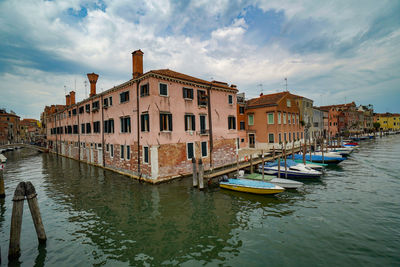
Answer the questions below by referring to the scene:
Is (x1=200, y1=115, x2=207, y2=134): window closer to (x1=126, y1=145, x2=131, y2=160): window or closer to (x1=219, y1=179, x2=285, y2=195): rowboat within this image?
(x1=219, y1=179, x2=285, y2=195): rowboat

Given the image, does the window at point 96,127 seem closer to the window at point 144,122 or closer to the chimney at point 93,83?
the chimney at point 93,83

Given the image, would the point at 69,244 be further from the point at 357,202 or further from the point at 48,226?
Answer: the point at 357,202

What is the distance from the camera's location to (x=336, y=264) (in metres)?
6.82

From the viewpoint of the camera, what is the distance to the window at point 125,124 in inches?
742

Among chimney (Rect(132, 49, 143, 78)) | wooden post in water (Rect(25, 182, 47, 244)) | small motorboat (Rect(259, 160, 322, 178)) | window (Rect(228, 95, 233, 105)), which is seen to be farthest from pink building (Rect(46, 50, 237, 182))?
wooden post in water (Rect(25, 182, 47, 244))

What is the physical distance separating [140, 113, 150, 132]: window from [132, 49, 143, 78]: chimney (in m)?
4.46

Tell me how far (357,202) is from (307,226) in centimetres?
548

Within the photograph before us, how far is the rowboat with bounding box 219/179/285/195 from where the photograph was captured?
13.2 metres

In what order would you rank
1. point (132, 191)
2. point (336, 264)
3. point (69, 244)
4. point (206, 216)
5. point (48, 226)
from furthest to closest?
point (132, 191) → point (206, 216) → point (48, 226) → point (69, 244) → point (336, 264)

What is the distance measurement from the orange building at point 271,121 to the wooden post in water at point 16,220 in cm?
3093

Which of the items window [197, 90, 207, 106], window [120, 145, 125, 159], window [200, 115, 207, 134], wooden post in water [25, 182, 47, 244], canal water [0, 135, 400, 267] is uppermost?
window [197, 90, 207, 106]

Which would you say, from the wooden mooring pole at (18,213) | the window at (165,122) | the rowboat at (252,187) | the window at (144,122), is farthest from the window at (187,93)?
the wooden mooring pole at (18,213)

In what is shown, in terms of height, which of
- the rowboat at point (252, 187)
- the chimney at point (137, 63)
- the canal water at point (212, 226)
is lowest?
the canal water at point (212, 226)

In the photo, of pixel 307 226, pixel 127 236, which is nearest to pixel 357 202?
pixel 307 226
